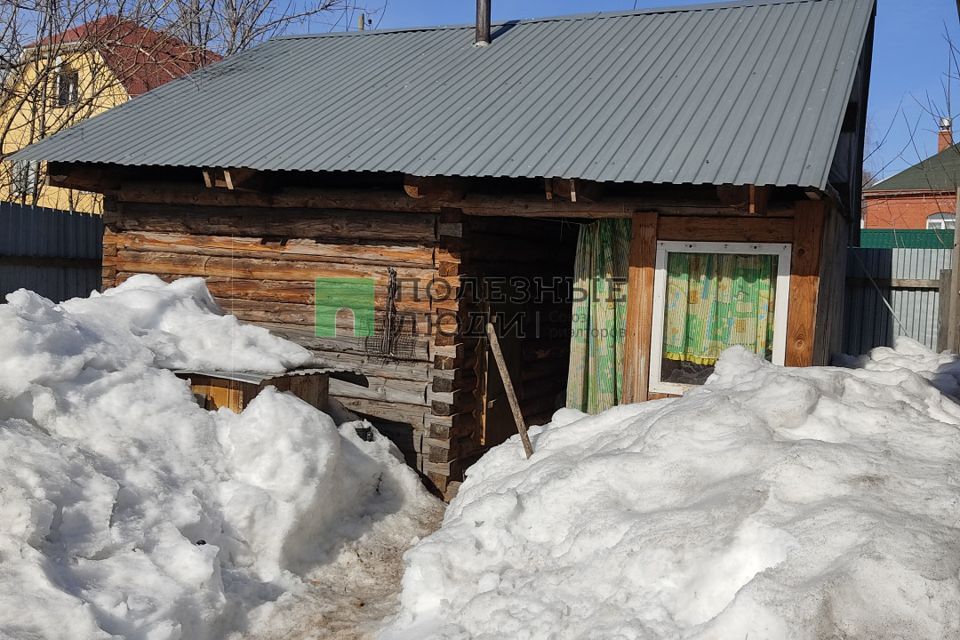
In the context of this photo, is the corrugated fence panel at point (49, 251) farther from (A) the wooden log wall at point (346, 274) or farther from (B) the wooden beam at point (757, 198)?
(B) the wooden beam at point (757, 198)

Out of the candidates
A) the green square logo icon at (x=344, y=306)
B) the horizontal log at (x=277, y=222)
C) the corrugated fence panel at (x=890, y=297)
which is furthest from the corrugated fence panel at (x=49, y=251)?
the corrugated fence panel at (x=890, y=297)

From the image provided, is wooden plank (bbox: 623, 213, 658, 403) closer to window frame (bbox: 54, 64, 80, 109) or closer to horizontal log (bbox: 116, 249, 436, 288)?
horizontal log (bbox: 116, 249, 436, 288)

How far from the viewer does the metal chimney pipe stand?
10398 mm

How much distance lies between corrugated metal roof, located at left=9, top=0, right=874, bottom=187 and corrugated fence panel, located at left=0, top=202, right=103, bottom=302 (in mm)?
897

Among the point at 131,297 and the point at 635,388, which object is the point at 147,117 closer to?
the point at 131,297

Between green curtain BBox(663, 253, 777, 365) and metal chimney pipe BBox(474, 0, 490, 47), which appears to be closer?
green curtain BBox(663, 253, 777, 365)

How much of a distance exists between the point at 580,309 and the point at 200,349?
3.50m

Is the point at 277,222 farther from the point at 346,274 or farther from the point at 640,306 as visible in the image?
the point at 640,306

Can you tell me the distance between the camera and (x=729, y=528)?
13.6ft

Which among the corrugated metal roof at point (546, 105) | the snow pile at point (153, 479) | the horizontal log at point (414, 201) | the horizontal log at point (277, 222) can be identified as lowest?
the snow pile at point (153, 479)

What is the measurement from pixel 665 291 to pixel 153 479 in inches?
170

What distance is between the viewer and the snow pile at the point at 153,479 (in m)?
4.43

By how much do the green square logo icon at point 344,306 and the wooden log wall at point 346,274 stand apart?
6 cm

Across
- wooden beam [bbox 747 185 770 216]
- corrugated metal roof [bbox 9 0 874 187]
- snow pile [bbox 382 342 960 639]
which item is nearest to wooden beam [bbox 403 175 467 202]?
corrugated metal roof [bbox 9 0 874 187]
